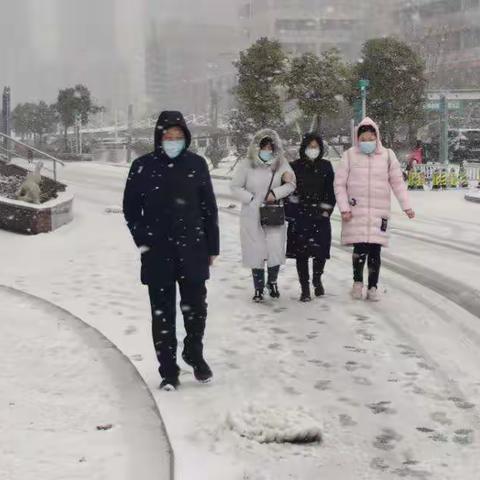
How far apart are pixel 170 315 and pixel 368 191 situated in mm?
3089

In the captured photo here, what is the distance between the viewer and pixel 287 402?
170 inches

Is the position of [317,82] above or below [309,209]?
above

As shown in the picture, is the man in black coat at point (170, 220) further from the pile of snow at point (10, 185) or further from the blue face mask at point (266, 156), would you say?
the pile of snow at point (10, 185)

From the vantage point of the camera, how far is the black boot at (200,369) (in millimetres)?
4660

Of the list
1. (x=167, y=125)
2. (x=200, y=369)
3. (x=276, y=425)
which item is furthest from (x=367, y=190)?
(x=276, y=425)

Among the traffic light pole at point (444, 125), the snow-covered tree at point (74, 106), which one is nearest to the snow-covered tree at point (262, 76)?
the traffic light pole at point (444, 125)

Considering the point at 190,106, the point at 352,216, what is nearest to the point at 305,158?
the point at 352,216

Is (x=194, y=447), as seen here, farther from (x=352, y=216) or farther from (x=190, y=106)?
(x=190, y=106)

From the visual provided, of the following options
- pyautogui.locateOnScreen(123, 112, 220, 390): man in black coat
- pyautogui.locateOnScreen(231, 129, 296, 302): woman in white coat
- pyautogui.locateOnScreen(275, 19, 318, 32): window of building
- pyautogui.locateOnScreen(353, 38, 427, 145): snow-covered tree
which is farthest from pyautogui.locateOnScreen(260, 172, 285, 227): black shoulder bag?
pyautogui.locateOnScreen(275, 19, 318, 32): window of building

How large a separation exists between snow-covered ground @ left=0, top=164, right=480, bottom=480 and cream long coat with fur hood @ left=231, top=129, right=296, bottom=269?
51 centimetres

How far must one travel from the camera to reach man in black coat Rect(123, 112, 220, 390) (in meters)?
4.36

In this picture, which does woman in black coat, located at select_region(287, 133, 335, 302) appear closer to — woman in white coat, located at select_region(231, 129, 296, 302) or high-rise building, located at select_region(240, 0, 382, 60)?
woman in white coat, located at select_region(231, 129, 296, 302)

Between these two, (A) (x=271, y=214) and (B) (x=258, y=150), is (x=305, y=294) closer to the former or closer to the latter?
(A) (x=271, y=214)

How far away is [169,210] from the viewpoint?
4.39m
